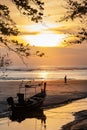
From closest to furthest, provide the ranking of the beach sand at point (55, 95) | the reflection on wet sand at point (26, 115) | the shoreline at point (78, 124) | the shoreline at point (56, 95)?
the shoreline at point (78, 124)
the reflection on wet sand at point (26, 115)
the beach sand at point (55, 95)
the shoreline at point (56, 95)

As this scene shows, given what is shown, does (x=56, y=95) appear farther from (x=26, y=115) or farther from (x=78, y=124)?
(x=78, y=124)

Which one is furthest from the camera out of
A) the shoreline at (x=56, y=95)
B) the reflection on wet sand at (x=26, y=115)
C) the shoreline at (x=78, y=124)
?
the shoreline at (x=56, y=95)

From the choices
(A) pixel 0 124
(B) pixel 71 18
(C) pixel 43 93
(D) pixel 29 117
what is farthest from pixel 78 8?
(C) pixel 43 93

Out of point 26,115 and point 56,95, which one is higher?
point 26,115

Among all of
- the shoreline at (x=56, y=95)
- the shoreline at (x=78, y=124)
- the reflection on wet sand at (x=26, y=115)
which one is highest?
the shoreline at (x=78, y=124)

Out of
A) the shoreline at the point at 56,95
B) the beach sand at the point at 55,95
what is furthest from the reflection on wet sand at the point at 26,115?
the shoreline at the point at 56,95

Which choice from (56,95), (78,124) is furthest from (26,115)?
(56,95)

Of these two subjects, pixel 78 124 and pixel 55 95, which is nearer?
pixel 78 124

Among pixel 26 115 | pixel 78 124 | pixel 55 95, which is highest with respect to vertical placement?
pixel 78 124

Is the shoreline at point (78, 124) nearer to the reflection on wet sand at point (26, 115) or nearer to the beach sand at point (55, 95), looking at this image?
the beach sand at point (55, 95)

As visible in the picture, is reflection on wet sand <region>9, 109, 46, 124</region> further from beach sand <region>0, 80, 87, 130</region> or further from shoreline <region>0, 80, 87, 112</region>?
shoreline <region>0, 80, 87, 112</region>

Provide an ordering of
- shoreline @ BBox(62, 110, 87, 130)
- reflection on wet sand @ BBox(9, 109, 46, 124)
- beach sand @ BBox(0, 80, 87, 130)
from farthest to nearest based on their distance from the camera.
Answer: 1. beach sand @ BBox(0, 80, 87, 130)
2. reflection on wet sand @ BBox(9, 109, 46, 124)
3. shoreline @ BBox(62, 110, 87, 130)

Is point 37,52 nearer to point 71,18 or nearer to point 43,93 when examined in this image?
point 71,18

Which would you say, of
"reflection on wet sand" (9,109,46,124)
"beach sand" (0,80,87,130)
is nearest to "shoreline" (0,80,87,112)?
"beach sand" (0,80,87,130)
